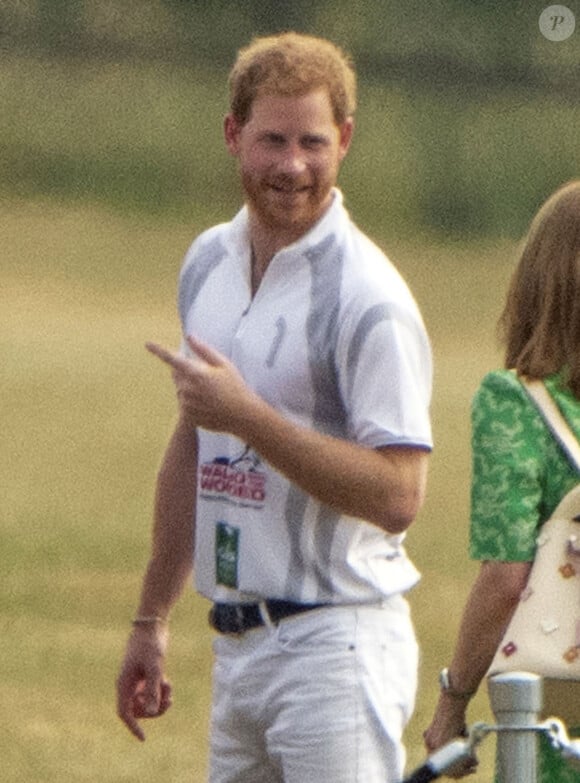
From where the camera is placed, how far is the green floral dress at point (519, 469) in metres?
3.86

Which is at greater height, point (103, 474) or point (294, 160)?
point (294, 160)

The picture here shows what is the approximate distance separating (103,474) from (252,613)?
14859 millimetres

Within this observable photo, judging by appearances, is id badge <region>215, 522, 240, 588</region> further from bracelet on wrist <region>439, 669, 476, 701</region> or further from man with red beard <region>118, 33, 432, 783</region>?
bracelet on wrist <region>439, 669, 476, 701</region>

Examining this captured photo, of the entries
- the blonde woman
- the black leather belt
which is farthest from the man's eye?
the black leather belt

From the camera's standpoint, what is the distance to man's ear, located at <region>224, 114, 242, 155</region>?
417 cm

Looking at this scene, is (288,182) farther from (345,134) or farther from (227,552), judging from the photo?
(227,552)

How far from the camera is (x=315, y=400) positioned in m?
3.95

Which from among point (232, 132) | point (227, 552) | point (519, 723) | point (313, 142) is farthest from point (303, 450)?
point (519, 723)

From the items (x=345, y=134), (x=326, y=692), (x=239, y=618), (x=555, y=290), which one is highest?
(x=345, y=134)

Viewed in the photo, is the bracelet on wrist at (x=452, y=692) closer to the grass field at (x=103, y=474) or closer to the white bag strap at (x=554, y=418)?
the white bag strap at (x=554, y=418)

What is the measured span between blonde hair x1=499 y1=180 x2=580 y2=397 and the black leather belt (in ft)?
1.65

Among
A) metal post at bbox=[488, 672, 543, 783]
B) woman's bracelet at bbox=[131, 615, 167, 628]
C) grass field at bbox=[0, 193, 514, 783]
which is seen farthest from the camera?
grass field at bbox=[0, 193, 514, 783]

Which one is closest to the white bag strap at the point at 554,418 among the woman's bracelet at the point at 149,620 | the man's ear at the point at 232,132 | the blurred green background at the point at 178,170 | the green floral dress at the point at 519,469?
the green floral dress at the point at 519,469

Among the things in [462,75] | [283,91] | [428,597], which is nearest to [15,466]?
[428,597]
